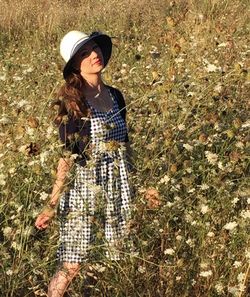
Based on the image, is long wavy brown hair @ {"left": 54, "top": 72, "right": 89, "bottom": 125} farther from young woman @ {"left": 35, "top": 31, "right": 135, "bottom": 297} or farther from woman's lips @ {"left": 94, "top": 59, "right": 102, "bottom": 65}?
woman's lips @ {"left": 94, "top": 59, "right": 102, "bottom": 65}

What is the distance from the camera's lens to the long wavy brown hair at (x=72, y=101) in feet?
8.09

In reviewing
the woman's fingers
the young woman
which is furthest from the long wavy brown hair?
the woman's fingers

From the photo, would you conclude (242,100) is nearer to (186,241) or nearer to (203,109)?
(203,109)

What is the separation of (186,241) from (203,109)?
97 centimetres

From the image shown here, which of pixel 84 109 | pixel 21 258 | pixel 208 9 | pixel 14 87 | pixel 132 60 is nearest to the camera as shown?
pixel 21 258

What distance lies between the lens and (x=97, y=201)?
2.14 meters

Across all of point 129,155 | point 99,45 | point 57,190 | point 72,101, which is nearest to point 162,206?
point 129,155

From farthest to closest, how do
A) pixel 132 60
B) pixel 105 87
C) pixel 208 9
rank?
pixel 208 9 → pixel 132 60 → pixel 105 87

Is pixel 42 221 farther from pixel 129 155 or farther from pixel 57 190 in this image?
pixel 129 155

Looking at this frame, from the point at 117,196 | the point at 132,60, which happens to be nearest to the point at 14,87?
the point at 132,60

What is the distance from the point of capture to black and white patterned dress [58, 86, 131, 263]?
2.25 metres

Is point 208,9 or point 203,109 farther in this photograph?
point 208,9

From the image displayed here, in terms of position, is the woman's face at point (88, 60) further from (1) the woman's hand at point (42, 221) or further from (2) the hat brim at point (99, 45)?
(1) the woman's hand at point (42, 221)

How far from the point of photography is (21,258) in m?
2.05
